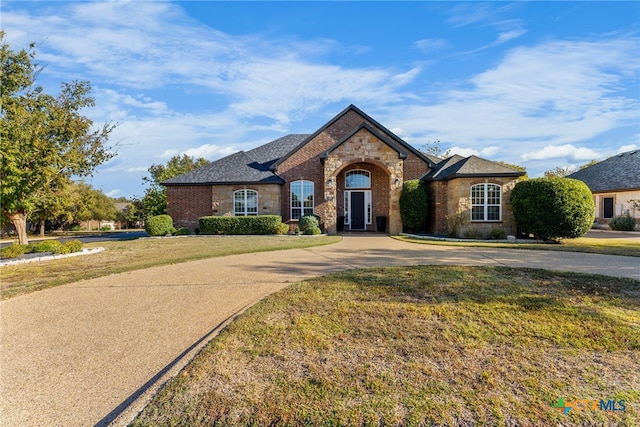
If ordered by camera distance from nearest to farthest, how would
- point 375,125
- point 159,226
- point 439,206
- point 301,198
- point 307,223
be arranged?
point 439,206 < point 307,223 < point 159,226 < point 301,198 < point 375,125

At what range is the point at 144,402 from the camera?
120 inches

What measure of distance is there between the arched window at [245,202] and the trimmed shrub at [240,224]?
133 centimetres

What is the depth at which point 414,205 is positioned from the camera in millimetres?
18766

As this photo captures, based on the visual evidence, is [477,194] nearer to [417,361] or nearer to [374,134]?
[374,134]

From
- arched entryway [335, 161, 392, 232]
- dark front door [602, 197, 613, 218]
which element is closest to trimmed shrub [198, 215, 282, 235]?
arched entryway [335, 161, 392, 232]

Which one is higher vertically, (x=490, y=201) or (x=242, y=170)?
(x=242, y=170)

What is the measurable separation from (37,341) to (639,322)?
25.2 feet

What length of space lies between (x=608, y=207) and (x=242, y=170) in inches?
1016

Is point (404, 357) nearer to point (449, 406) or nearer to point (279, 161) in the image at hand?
point (449, 406)

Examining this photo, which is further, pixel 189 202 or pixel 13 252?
pixel 189 202

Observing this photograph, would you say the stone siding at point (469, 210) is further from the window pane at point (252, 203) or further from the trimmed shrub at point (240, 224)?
the window pane at point (252, 203)

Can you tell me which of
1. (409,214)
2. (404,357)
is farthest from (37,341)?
(409,214)

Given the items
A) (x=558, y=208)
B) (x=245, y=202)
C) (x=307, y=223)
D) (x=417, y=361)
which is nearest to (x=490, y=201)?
(x=558, y=208)

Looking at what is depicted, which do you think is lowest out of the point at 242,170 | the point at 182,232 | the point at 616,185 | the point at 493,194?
the point at 182,232
